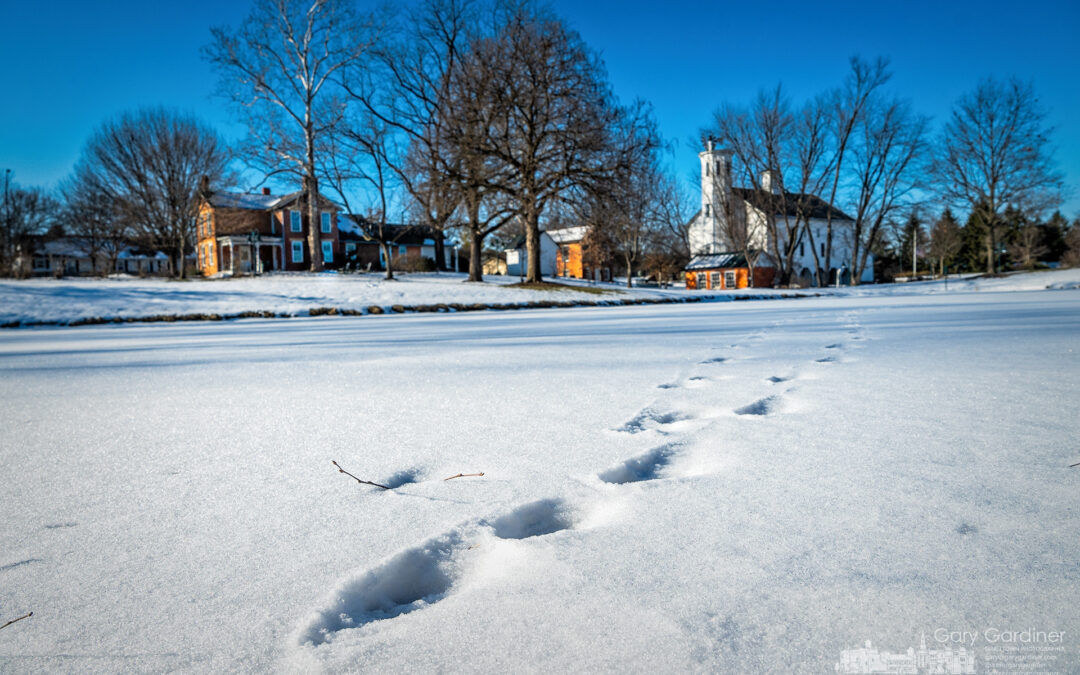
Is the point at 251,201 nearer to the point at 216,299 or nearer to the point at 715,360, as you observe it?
the point at 216,299

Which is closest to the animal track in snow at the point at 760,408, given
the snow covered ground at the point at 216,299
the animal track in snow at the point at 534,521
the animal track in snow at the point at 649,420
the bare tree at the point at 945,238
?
the animal track in snow at the point at 649,420

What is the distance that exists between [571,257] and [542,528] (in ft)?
172

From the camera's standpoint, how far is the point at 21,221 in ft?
112

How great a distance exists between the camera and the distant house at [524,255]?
164 feet

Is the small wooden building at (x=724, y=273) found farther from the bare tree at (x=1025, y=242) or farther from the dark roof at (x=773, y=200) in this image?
the bare tree at (x=1025, y=242)

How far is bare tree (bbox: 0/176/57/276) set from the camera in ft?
107

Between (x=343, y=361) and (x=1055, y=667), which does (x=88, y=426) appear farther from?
(x=1055, y=667)

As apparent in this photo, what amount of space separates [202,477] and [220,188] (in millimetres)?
29233

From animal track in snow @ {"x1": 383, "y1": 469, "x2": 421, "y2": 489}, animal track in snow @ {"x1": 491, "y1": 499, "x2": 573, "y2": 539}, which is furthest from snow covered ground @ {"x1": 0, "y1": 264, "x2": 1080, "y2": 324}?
animal track in snow @ {"x1": 491, "y1": 499, "x2": 573, "y2": 539}

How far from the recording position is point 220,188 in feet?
86.2

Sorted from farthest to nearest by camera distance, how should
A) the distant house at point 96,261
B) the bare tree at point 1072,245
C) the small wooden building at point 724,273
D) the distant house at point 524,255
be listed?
the distant house at point 524,255
the distant house at point 96,261
the bare tree at point 1072,245
the small wooden building at point 724,273

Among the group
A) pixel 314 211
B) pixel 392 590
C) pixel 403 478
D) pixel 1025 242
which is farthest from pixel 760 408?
pixel 1025 242

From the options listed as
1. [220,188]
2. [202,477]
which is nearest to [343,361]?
[202,477]

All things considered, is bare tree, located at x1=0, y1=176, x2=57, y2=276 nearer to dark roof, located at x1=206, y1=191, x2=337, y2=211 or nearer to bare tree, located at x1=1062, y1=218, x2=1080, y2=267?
dark roof, located at x1=206, y1=191, x2=337, y2=211
